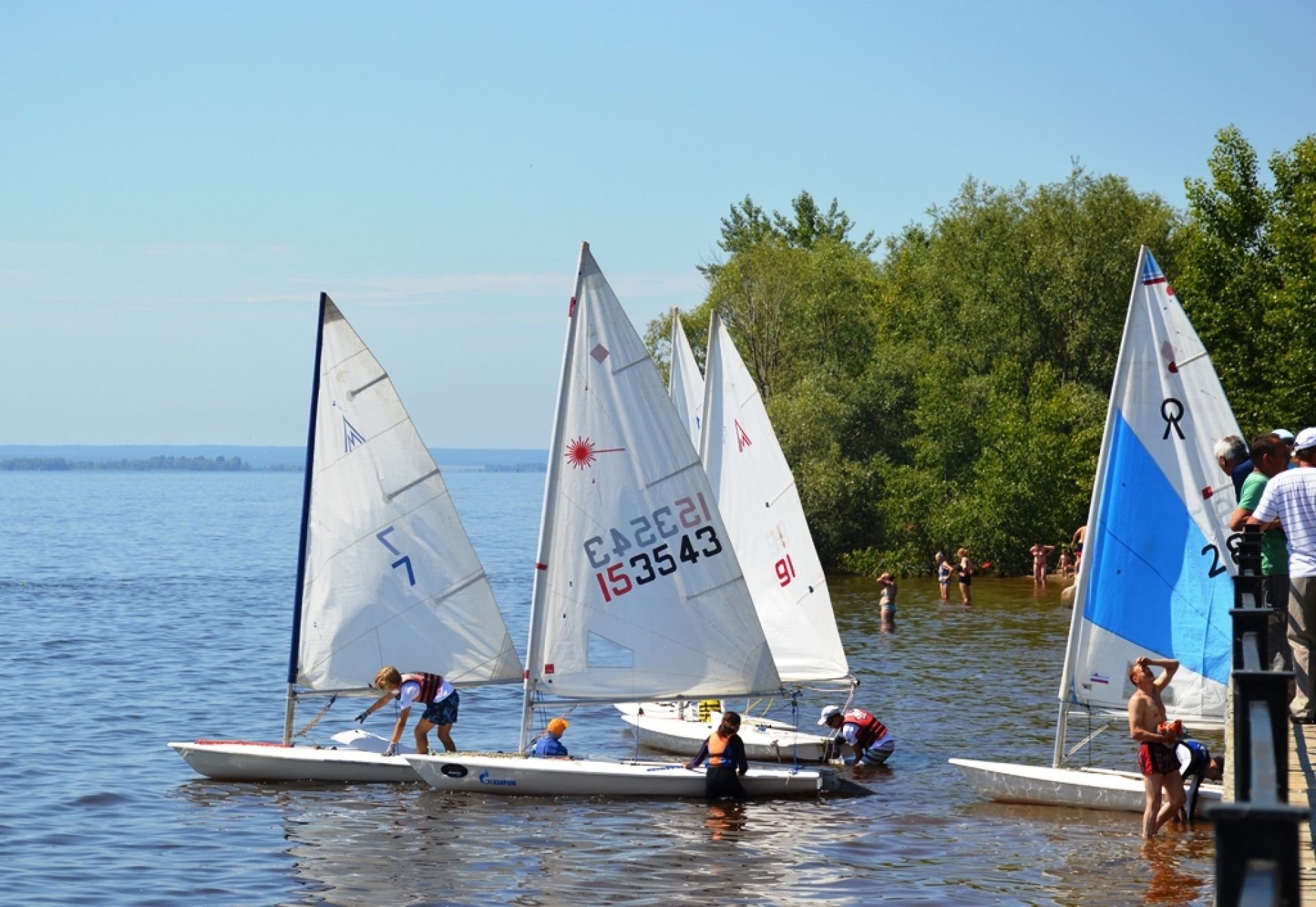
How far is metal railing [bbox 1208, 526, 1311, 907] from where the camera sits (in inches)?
197

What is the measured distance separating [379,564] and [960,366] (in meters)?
47.1

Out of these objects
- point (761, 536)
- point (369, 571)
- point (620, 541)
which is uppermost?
point (761, 536)

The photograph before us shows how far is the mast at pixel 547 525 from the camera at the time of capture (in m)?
22.1

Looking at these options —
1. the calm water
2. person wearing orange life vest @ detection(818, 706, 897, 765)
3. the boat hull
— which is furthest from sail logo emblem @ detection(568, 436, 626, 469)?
person wearing orange life vest @ detection(818, 706, 897, 765)

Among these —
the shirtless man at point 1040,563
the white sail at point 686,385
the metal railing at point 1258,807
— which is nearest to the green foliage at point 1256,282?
the shirtless man at point 1040,563

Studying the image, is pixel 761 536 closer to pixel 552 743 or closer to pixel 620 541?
pixel 620 541

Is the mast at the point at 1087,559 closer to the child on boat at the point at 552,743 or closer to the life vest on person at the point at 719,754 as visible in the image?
the life vest on person at the point at 719,754

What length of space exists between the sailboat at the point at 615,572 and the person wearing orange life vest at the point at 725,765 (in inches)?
9.4

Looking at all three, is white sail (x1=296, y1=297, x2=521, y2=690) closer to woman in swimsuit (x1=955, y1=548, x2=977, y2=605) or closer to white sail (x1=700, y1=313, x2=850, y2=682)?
white sail (x1=700, y1=313, x2=850, y2=682)

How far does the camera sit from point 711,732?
25750 millimetres

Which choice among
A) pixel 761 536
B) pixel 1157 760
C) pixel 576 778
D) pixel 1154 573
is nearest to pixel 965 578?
pixel 761 536

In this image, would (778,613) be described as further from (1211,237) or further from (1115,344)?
(1115,344)

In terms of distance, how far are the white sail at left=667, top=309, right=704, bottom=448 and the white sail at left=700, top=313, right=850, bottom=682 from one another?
69.1 inches

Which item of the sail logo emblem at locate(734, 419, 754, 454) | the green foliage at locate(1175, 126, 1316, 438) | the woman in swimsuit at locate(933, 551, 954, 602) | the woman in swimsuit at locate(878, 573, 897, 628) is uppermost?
the green foliage at locate(1175, 126, 1316, 438)
